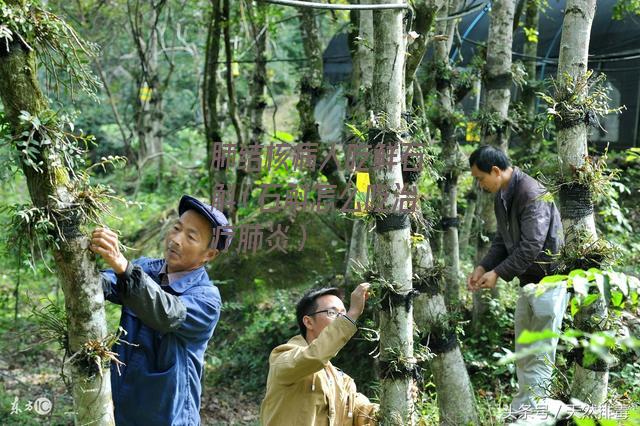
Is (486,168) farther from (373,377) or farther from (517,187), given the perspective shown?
(373,377)

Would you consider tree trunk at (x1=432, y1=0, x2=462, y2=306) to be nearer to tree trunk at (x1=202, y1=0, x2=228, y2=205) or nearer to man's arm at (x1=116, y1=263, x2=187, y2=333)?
tree trunk at (x1=202, y1=0, x2=228, y2=205)

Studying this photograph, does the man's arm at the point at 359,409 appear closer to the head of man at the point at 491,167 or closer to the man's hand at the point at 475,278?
the man's hand at the point at 475,278

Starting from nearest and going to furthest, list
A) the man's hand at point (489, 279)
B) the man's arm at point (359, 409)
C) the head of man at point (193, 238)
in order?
the head of man at point (193, 238), the man's arm at point (359, 409), the man's hand at point (489, 279)

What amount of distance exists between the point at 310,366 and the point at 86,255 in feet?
4.07

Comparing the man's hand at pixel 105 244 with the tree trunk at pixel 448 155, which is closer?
the man's hand at pixel 105 244

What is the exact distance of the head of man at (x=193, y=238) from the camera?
400 cm

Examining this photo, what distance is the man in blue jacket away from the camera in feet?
11.6

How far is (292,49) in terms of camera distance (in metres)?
20.4

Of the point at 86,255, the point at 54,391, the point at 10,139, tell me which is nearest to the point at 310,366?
the point at 86,255

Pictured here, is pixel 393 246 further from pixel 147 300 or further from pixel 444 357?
pixel 444 357

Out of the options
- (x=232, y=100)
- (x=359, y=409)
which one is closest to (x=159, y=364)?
(x=359, y=409)

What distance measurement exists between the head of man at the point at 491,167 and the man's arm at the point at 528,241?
0.31 meters

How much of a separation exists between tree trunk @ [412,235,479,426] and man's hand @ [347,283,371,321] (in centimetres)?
A: 177

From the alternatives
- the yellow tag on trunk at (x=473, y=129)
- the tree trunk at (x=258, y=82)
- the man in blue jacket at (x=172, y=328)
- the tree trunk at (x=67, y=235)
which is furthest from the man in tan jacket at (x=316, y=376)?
the tree trunk at (x=258, y=82)
